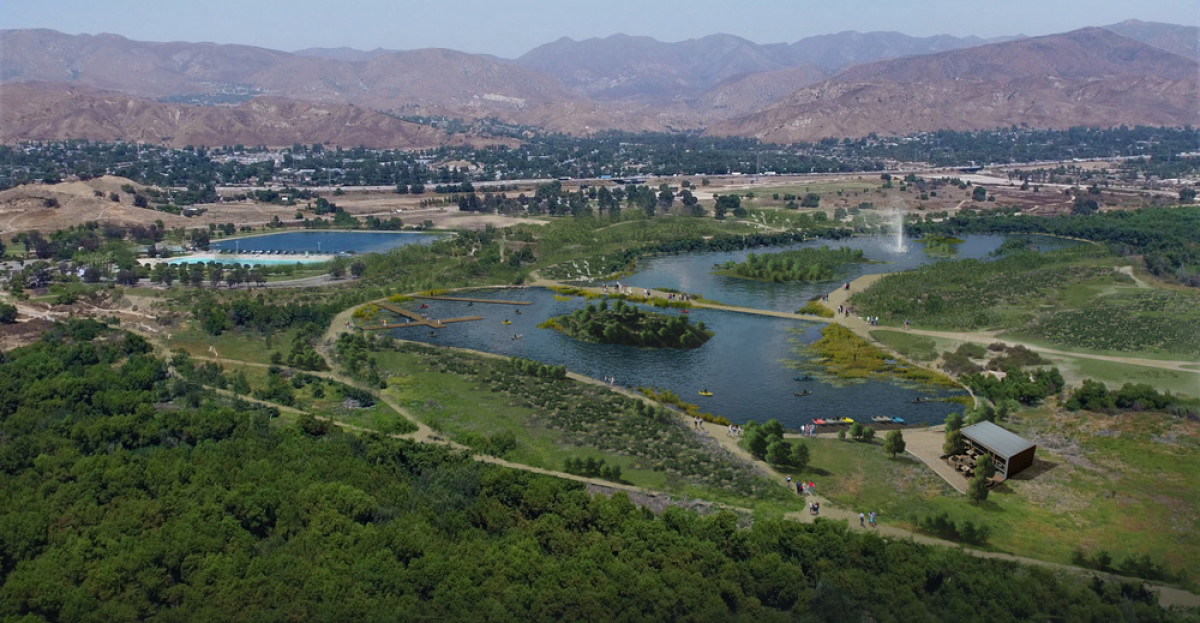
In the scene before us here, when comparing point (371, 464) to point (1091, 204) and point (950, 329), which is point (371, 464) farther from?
point (1091, 204)

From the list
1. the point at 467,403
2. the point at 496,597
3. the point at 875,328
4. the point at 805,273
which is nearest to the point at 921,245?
the point at 805,273

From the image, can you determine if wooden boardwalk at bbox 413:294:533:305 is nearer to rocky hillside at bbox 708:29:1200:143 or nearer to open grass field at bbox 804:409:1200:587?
open grass field at bbox 804:409:1200:587

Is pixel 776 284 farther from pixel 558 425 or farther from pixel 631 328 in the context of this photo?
pixel 558 425

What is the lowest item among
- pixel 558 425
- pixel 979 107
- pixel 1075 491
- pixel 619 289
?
pixel 558 425

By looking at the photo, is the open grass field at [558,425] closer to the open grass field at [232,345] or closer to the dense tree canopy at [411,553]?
the dense tree canopy at [411,553]

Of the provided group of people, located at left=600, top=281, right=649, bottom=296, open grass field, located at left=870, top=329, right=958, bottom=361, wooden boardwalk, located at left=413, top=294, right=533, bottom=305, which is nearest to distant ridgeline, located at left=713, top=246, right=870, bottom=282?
group of people, located at left=600, top=281, right=649, bottom=296

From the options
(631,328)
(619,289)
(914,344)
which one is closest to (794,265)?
(619,289)
